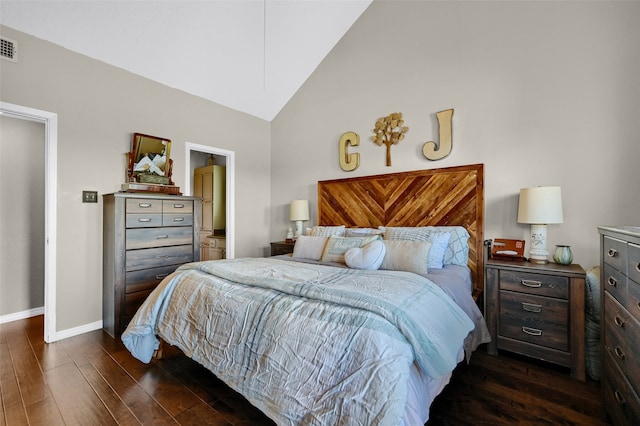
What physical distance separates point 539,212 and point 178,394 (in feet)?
9.50

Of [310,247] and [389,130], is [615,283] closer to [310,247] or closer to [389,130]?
[310,247]

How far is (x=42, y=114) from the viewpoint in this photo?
257cm

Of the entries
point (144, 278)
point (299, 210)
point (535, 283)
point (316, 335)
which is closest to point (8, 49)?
point (144, 278)

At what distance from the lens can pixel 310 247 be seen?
9.58ft

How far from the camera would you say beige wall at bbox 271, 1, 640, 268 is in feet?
7.24

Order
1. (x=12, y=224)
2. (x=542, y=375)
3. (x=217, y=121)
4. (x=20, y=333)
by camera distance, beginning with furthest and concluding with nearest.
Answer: (x=217, y=121)
(x=12, y=224)
(x=20, y=333)
(x=542, y=375)

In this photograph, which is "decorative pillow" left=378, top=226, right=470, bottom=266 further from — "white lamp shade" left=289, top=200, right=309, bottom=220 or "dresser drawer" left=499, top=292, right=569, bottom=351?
"white lamp shade" left=289, top=200, right=309, bottom=220

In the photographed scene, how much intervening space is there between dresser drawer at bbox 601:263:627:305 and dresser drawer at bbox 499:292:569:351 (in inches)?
22.8

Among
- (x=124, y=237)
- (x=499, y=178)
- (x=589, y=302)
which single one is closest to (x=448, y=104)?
(x=499, y=178)

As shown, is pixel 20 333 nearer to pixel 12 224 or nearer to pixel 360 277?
pixel 12 224

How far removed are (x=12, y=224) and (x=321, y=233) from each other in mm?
3492

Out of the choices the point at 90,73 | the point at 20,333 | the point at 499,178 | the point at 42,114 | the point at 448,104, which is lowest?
the point at 20,333

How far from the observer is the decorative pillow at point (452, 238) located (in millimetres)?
2541

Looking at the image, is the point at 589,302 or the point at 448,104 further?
the point at 448,104
